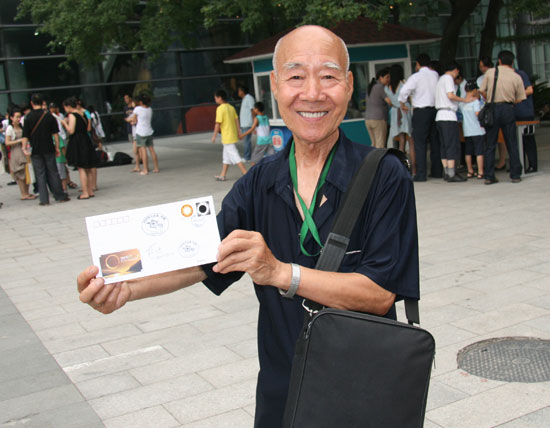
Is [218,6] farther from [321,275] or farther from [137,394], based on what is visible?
[321,275]

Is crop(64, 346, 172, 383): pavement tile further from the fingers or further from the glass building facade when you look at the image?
the glass building facade

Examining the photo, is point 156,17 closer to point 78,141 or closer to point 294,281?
point 78,141

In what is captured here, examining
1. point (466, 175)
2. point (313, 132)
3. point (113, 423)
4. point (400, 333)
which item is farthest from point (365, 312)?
point (466, 175)

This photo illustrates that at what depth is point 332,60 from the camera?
79.4 inches

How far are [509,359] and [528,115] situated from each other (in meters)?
7.32

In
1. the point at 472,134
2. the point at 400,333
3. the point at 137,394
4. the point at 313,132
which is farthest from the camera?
the point at 472,134

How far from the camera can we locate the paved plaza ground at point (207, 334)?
163 inches

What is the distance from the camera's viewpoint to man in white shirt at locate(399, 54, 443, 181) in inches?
457

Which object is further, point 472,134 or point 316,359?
point 472,134

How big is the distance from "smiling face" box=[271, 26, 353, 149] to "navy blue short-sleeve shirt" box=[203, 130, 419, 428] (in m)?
0.10

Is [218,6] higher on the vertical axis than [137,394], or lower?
higher

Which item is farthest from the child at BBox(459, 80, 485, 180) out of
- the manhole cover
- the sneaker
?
the manhole cover

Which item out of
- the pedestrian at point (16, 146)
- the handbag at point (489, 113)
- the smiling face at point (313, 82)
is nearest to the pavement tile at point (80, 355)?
the smiling face at point (313, 82)

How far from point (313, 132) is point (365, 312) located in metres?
0.55
